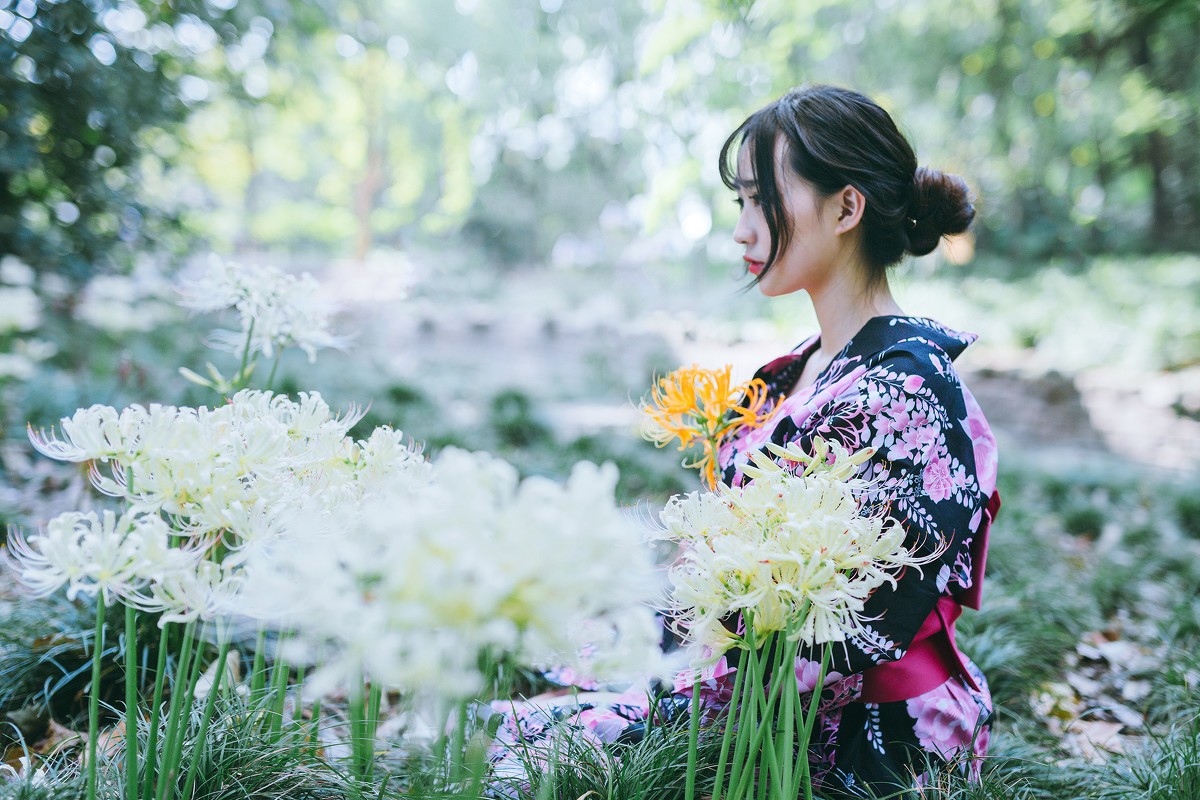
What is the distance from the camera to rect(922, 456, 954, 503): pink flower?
141 centimetres

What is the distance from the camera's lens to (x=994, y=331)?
9.38 metres

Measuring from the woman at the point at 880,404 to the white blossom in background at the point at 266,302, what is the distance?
922 mm

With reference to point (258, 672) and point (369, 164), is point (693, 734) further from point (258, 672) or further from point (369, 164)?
point (369, 164)

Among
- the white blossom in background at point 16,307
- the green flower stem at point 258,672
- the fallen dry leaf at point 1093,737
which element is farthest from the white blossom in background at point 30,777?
the white blossom in background at point 16,307

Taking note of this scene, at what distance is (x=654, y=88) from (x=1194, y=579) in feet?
19.5

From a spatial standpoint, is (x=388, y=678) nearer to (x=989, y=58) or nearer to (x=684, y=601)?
(x=684, y=601)

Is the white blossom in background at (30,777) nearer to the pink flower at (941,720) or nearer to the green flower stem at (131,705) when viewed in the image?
the green flower stem at (131,705)

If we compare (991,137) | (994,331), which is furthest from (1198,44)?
(994,331)

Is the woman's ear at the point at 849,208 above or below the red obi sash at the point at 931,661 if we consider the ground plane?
above

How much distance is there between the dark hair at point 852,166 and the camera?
1.66m

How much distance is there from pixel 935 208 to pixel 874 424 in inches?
28.5

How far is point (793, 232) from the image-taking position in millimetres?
1702

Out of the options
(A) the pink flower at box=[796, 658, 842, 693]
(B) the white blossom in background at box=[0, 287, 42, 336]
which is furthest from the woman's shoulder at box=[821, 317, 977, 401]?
(B) the white blossom in background at box=[0, 287, 42, 336]

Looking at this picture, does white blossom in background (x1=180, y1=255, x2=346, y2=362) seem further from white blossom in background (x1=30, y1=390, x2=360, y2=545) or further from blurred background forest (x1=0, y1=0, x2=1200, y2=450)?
blurred background forest (x1=0, y1=0, x2=1200, y2=450)
